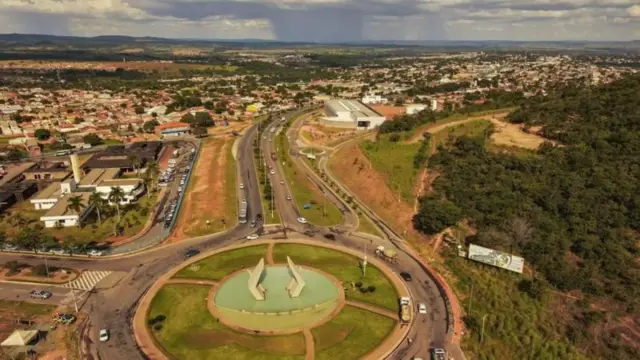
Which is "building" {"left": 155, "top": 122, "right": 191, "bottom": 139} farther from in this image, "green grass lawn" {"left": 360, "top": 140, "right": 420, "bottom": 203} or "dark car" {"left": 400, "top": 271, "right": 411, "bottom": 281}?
"dark car" {"left": 400, "top": 271, "right": 411, "bottom": 281}

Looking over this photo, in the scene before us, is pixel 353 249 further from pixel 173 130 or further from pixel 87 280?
pixel 173 130

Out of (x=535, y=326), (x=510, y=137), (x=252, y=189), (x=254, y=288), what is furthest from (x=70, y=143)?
(x=535, y=326)

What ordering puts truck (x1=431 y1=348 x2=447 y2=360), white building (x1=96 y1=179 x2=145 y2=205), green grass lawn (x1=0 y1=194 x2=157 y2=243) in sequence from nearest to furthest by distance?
truck (x1=431 y1=348 x2=447 y2=360) → green grass lawn (x1=0 y1=194 x2=157 y2=243) → white building (x1=96 y1=179 x2=145 y2=205)

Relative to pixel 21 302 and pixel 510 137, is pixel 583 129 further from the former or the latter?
pixel 21 302

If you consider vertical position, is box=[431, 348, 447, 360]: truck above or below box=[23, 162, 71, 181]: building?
below

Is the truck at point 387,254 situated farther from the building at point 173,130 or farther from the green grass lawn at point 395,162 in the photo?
the building at point 173,130

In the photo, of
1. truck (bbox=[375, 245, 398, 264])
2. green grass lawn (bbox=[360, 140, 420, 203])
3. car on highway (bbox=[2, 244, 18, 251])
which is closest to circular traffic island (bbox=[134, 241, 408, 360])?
truck (bbox=[375, 245, 398, 264])
